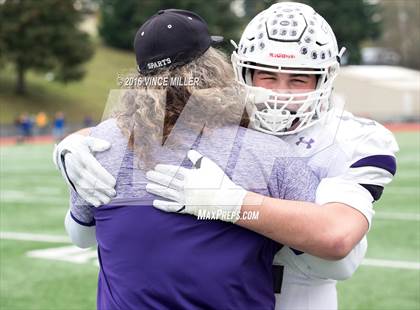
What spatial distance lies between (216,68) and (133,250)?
1.76ft

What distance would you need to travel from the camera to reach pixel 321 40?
2338mm

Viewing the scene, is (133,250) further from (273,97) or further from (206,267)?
(273,97)

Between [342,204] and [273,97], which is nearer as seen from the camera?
[342,204]

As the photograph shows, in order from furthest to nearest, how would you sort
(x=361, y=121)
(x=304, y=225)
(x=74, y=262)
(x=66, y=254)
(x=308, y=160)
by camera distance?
(x=66, y=254) → (x=74, y=262) → (x=361, y=121) → (x=308, y=160) → (x=304, y=225)

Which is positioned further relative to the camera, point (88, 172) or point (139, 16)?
point (139, 16)

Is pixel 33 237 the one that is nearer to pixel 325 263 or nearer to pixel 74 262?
pixel 74 262

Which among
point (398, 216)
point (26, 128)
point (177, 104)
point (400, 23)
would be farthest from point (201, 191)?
point (400, 23)

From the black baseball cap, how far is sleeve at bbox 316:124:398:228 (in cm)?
50

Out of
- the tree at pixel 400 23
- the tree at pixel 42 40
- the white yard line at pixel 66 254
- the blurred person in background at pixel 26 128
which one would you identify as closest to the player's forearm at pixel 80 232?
the white yard line at pixel 66 254

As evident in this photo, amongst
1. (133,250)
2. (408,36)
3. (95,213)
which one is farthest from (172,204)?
(408,36)

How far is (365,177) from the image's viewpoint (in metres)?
1.96

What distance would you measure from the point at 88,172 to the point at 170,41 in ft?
1.37

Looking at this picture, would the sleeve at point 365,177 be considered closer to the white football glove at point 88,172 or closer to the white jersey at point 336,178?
the white jersey at point 336,178

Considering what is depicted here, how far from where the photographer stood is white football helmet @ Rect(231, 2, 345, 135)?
2.23m
